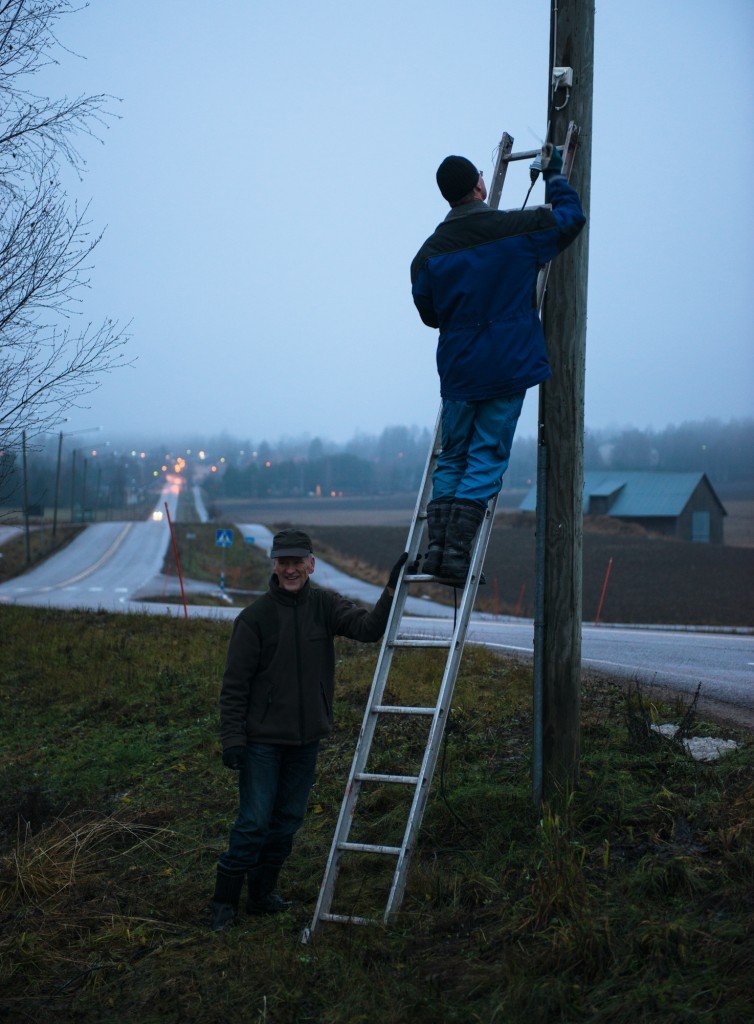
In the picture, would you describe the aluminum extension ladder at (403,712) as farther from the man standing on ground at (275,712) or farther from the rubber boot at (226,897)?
the rubber boot at (226,897)

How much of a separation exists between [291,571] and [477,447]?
4.12 ft

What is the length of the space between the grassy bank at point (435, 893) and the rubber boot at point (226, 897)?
0.44 ft

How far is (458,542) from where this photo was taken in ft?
15.9

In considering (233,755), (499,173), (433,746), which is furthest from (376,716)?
(499,173)

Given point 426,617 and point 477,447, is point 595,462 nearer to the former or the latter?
point 426,617

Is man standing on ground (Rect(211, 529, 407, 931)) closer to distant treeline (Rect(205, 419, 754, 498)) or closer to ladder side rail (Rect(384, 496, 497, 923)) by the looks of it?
ladder side rail (Rect(384, 496, 497, 923))

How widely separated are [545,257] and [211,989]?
383 cm

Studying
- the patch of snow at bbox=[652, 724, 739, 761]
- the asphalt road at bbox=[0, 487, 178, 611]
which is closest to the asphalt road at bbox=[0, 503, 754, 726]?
the asphalt road at bbox=[0, 487, 178, 611]

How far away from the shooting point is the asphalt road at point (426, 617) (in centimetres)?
981

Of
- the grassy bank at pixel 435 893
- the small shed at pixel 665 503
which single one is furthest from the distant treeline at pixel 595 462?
the grassy bank at pixel 435 893

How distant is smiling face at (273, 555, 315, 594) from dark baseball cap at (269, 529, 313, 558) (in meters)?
0.02

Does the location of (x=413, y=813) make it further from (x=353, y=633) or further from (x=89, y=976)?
(x=89, y=976)

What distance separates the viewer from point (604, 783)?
17.7ft

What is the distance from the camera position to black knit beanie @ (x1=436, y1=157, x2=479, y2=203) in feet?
16.9
